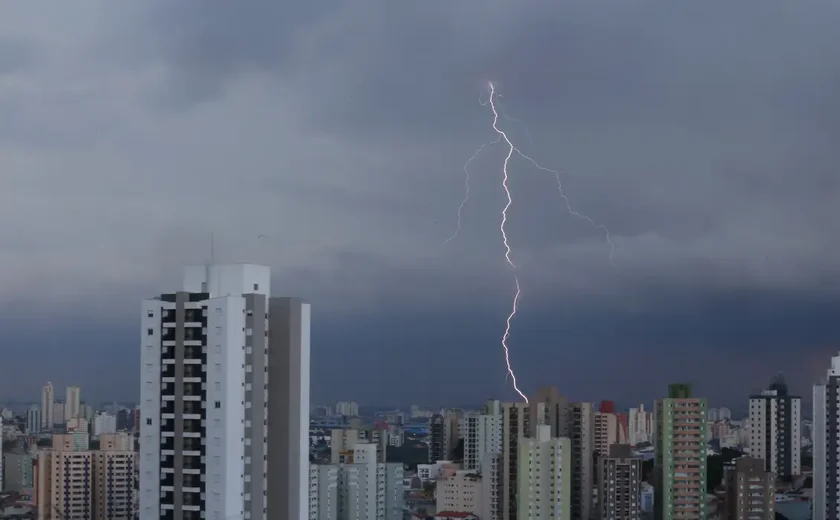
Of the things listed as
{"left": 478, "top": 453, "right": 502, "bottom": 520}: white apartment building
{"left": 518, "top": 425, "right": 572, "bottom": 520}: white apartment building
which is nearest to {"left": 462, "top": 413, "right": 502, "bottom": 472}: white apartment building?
{"left": 478, "top": 453, "right": 502, "bottom": 520}: white apartment building

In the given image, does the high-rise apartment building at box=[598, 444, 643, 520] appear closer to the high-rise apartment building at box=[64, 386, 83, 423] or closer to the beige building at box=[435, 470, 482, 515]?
the beige building at box=[435, 470, 482, 515]

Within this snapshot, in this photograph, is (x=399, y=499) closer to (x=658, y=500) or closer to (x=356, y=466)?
(x=356, y=466)

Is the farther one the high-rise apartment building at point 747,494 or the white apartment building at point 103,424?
the high-rise apartment building at point 747,494

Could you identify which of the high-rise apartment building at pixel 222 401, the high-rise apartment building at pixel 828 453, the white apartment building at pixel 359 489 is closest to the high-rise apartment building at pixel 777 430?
the high-rise apartment building at pixel 828 453

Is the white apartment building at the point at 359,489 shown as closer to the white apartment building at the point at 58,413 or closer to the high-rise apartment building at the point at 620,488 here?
the high-rise apartment building at the point at 620,488

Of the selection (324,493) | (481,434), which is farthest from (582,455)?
(324,493)
